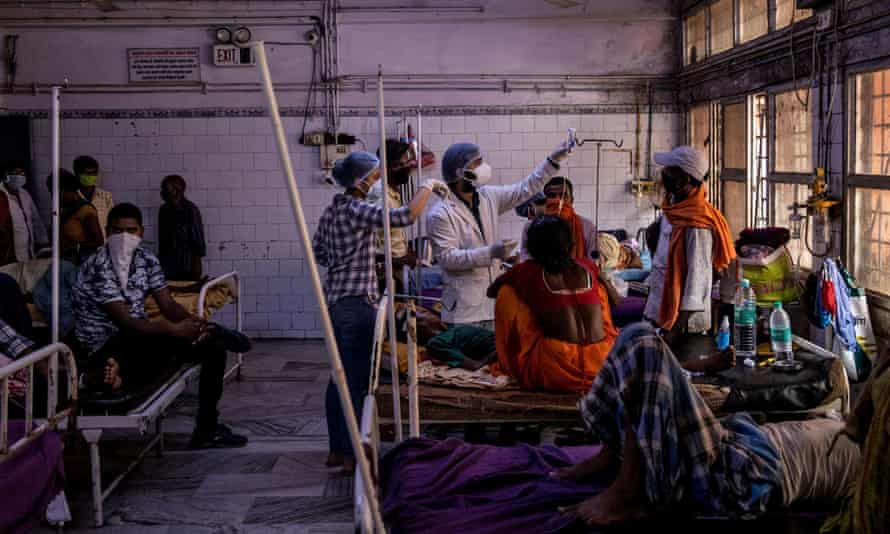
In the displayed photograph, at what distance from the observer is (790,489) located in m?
3.69

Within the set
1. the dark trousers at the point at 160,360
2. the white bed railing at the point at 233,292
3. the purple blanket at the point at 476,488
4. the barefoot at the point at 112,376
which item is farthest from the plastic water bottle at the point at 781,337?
the white bed railing at the point at 233,292

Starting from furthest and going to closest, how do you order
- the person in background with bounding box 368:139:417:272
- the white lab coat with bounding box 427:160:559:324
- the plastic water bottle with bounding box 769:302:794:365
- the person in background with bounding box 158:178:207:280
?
the person in background with bounding box 158:178:207:280 → the person in background with bounding box 368:139:417:272 → the white lab coat with bounding box 427:160:559:324 → the plastic water bottle with bounding box 769:302:794:365

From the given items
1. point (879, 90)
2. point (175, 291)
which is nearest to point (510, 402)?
point (879, 90)

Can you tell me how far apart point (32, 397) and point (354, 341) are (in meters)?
1.68

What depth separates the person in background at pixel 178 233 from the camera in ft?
32.3

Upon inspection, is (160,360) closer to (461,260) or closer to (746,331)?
(461,260)

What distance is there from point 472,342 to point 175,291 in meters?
2.92

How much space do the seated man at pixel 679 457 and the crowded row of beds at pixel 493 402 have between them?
0.16 metres

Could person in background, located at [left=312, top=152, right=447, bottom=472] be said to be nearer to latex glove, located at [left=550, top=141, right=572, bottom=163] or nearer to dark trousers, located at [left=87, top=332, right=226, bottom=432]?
latex glove, located at [left=550, top=141, right=572, bottom=163]

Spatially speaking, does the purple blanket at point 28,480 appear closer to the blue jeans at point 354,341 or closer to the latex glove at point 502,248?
the blue jeans at point 354,341

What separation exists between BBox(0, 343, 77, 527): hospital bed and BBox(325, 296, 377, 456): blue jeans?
54.0 inches

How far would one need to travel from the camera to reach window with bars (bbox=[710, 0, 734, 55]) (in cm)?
866

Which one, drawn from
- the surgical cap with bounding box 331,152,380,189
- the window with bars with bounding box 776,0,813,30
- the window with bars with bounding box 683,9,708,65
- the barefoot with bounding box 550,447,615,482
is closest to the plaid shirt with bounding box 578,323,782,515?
the barefoot with bounding box 550,447,615,482

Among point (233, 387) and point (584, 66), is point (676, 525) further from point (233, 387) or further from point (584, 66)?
point (584, 66)
